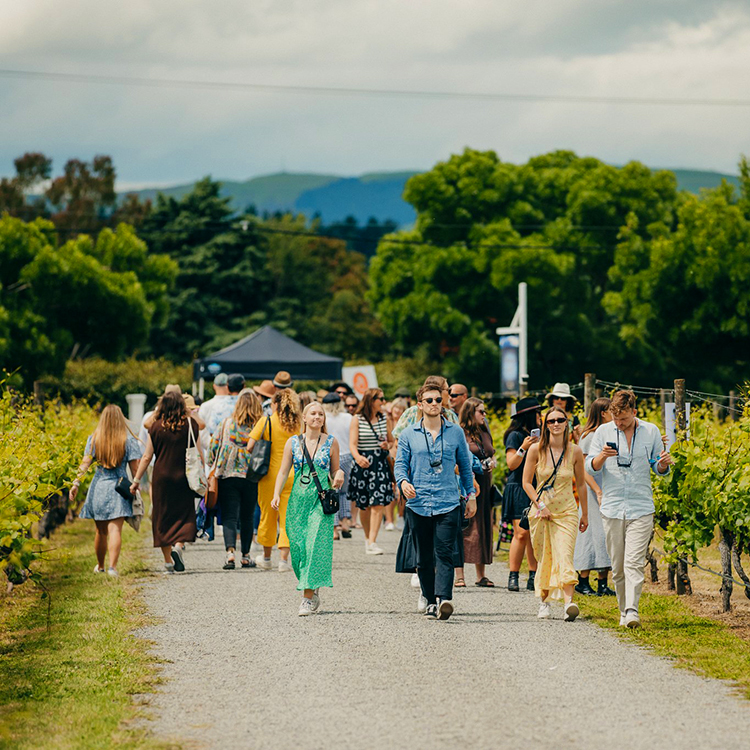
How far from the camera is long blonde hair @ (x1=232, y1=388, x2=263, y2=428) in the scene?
44.5 feet

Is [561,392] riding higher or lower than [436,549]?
higher

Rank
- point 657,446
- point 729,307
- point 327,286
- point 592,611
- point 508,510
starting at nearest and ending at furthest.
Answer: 1. point 657,446
2. point 592,611
3. point 508,510
4. point 729,307
5. point 327,286

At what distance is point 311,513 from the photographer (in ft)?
34.9

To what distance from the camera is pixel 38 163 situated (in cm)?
7869

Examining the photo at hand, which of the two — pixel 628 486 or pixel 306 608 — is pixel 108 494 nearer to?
pixel 306 608

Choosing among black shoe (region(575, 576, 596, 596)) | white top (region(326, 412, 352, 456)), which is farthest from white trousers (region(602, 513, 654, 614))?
white top (region(326, 412, 352, 456))

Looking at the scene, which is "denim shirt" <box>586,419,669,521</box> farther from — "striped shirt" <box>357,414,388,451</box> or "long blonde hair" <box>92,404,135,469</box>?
"striped shirt" <box>357,414,388,451</box>

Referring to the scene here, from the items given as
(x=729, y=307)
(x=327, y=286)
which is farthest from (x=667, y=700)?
(x=327, y=286)

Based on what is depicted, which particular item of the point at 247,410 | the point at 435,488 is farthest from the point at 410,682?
the point at 247,410

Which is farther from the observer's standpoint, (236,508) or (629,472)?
(236,508)

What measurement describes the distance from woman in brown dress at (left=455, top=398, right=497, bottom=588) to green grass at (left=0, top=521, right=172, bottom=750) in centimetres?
311

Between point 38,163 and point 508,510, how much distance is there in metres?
71.2

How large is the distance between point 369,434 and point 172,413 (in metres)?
2.90

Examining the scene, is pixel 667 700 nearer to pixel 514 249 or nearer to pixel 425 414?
pixel 425 414
